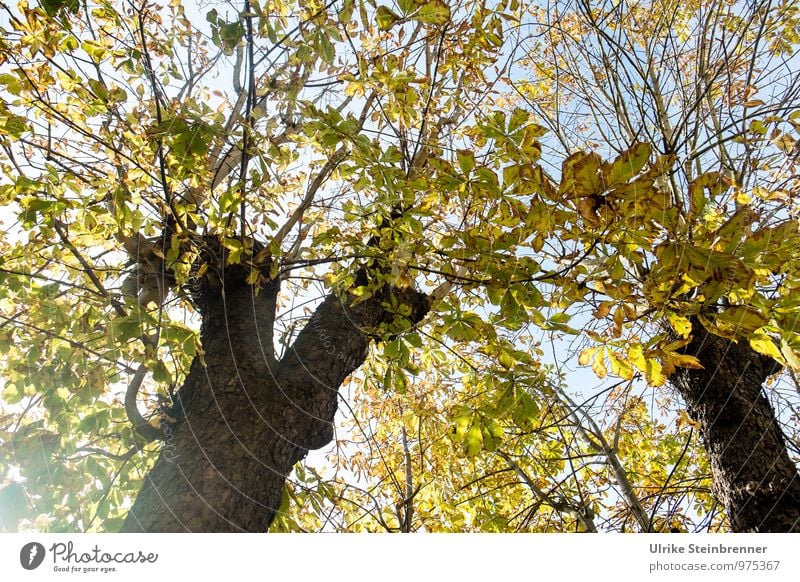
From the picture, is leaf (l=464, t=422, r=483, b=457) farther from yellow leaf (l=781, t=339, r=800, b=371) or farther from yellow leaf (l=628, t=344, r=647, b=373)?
yellow leaf (l=781, t=339, r=800, b=371)

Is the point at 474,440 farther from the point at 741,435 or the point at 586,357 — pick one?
the point at 741,435

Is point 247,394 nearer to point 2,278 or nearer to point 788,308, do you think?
point 2,278

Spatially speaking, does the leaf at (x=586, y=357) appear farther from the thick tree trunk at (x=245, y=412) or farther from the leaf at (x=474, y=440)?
the thick tree trunk at (x=245, y=412)

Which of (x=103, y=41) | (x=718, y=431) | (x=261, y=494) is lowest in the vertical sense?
(x=261, y=494)

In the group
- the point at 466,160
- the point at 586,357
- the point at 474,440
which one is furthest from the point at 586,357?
the point at 466,160

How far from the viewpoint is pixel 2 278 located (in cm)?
107

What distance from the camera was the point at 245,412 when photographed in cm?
115
